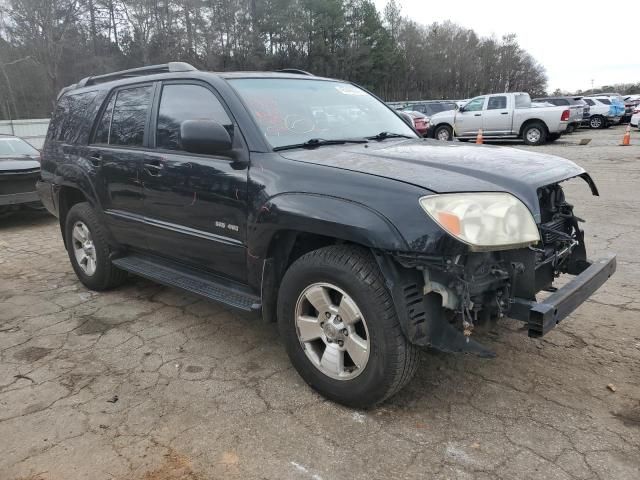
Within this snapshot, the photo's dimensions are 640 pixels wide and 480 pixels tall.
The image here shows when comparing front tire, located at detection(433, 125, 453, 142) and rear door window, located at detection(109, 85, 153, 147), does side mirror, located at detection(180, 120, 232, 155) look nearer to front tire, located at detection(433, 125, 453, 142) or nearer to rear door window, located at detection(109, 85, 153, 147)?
rear door window, located at detection(109, 85, 153, 147)

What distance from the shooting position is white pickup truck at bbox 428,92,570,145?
685 inches

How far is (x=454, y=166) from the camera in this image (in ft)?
9.12

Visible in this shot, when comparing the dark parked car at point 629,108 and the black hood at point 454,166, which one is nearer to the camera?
the black hood at point 454,166

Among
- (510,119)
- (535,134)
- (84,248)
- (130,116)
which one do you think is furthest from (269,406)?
(535,134)

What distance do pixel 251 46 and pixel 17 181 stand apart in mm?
35262

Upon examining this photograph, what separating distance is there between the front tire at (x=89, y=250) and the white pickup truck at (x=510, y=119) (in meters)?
16.1

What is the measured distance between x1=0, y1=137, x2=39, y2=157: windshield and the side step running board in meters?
5.51

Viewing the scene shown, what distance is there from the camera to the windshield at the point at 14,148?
851 cm

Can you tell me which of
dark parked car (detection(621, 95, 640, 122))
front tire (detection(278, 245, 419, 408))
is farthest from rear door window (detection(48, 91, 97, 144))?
dark parked car (detection(621, 95, 640, 122))

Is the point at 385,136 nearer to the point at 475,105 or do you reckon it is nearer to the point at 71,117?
the point at 71,117

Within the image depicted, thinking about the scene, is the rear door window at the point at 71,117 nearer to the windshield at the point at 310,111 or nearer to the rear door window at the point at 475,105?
the windshield at the point at 310,111

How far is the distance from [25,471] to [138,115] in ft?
8.58

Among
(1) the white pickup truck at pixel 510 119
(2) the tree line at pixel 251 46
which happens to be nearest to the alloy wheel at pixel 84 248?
(1) the white pickup truck at pixel 510 119

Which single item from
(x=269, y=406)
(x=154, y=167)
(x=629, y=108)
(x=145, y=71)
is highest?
(x=629, y=108)
